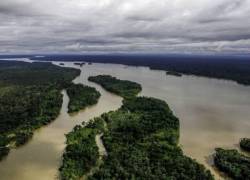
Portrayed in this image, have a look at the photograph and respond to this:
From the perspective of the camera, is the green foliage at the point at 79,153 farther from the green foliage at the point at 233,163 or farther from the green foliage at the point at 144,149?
the green foliage at the point at 233,163

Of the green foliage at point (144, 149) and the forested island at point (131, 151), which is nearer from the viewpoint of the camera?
the green foliage at point (144, 149)

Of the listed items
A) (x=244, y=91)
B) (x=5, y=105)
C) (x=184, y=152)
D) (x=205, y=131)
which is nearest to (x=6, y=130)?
(x=5, y=105)

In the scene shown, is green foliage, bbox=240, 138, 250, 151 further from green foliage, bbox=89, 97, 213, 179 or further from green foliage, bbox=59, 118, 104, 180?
green foliage, bbox=59, 118, 104, 180

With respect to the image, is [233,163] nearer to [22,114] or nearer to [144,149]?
[144,149]

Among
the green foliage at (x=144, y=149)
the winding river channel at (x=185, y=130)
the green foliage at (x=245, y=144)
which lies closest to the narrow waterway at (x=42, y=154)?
the winding river channel at (x=185, y=130)

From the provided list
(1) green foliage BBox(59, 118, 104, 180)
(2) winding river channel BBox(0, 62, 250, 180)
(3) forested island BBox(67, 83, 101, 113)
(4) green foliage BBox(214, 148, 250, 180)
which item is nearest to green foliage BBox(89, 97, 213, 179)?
(1) green foliage BBox(59, 118, 104, 180)

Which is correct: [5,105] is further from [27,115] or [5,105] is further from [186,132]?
[186,132]

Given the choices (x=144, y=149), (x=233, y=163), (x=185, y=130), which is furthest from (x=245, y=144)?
(x=144, y=149)
